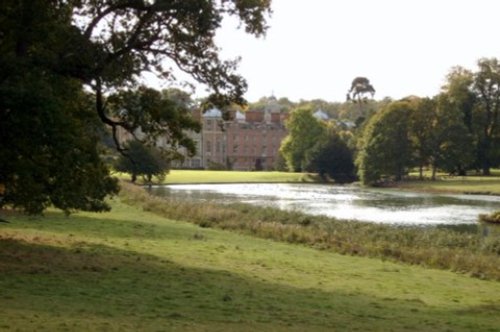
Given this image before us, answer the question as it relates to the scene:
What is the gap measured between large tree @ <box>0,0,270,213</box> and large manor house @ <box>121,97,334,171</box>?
111599 millimetres

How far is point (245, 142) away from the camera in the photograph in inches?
5295

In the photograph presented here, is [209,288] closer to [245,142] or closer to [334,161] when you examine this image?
[334,161]

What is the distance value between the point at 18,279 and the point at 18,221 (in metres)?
11.1

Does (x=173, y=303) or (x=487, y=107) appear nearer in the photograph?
(x=173, y=303)

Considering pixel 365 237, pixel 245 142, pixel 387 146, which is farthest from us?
pixel 245 142

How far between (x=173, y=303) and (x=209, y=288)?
1880mm

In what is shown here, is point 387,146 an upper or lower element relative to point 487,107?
lower

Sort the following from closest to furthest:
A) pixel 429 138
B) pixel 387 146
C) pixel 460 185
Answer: pixel 460 185
pixel 387 146
pixel 429 138

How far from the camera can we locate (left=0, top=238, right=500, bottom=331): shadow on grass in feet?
31.6

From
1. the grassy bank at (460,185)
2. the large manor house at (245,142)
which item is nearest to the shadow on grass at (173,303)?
the grassy bank at (460,185)

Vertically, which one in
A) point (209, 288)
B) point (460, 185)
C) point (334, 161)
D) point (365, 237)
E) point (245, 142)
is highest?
point (245, 142)

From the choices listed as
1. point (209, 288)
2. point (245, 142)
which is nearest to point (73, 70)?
point (209, 288)

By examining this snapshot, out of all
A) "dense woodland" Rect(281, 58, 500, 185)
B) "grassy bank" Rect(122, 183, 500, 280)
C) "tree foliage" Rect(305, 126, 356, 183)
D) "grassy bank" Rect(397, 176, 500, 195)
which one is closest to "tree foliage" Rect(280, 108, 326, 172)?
"dense woodland" Rect(281, 58, 500, 185)

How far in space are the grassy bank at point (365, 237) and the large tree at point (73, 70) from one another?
8426 millimetres
